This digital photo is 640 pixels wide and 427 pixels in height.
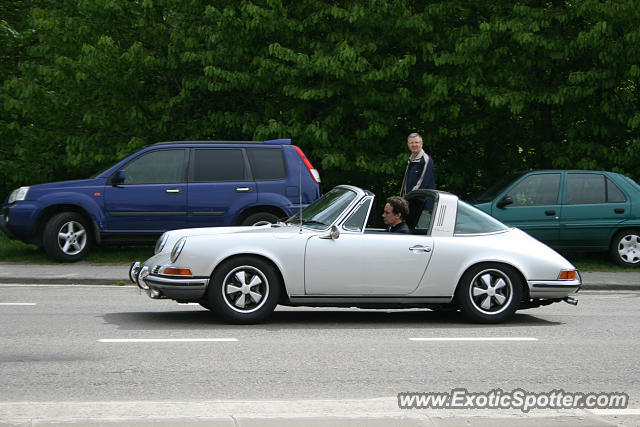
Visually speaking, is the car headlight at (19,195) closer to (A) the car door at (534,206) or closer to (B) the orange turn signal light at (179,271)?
(B) the orange turn signal light at (179,271)

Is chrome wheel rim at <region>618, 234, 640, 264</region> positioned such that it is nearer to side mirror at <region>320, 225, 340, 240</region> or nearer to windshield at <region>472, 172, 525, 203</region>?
windshield at <region>472, 172, 525, 203</region>

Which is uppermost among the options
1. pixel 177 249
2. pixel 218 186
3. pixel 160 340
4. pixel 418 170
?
pixel 418 170

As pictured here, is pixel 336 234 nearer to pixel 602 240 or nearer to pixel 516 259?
pixel 516 259

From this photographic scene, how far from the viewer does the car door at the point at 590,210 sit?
1611 cm

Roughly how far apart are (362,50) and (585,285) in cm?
648

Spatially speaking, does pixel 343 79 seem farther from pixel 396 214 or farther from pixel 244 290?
pixel 244 290

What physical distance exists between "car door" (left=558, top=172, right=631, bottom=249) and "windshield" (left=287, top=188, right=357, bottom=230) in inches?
288

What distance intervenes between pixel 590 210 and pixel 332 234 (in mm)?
8467

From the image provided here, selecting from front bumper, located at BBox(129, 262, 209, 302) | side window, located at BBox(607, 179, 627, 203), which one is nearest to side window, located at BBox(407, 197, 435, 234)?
front bumper, located at BBox(129, 262, 209, 302)

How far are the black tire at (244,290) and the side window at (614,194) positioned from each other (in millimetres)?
9081

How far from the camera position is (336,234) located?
8977 mm

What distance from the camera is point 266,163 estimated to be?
15430mm

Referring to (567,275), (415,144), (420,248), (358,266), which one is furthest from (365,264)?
(415,144)

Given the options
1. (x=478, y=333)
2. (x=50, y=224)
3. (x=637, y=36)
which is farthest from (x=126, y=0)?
(x=478, y=333)
